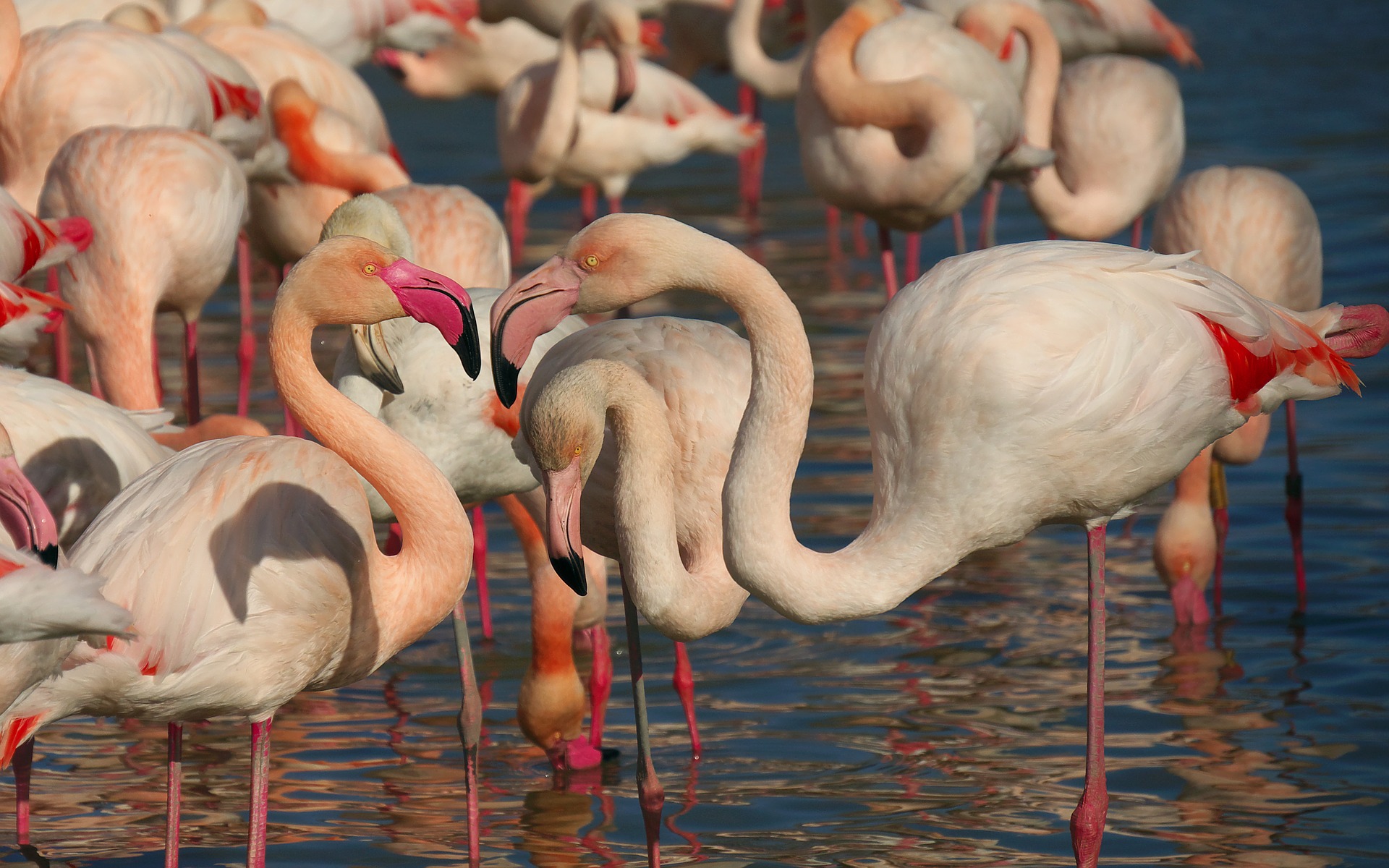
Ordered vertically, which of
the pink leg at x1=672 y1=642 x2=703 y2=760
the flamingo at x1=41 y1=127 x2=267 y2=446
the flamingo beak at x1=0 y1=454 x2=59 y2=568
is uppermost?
the flamingo beak at x1=0 y1=454 x2=59 y2=568

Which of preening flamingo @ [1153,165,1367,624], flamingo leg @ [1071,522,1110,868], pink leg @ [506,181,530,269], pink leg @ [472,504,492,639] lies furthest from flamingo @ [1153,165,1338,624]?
pink leg @ [506,181,530,269]

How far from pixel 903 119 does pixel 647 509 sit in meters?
3.53

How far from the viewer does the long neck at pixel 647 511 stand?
12.8 ft

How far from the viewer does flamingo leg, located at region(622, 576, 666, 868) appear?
4184 millimetres

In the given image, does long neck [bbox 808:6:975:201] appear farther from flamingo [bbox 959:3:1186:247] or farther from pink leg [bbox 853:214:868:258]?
pink leg [bbox 853:214:868:258]

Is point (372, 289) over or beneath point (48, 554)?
over

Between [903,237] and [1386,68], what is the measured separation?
6.34 m

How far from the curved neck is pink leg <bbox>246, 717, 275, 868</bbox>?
32.4 inches

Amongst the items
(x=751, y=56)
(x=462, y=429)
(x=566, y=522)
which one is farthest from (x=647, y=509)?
(x=751, y=56)

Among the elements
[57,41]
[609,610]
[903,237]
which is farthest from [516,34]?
[609,610]

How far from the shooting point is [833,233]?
11570 mm

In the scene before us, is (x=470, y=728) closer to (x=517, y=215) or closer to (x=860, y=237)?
(x=517, y=215)

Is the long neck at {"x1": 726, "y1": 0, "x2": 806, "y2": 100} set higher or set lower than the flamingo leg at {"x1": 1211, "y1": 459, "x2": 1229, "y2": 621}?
higher

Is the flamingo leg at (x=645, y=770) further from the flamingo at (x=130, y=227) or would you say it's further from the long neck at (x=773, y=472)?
the flamingo at (x=130, y=227)
